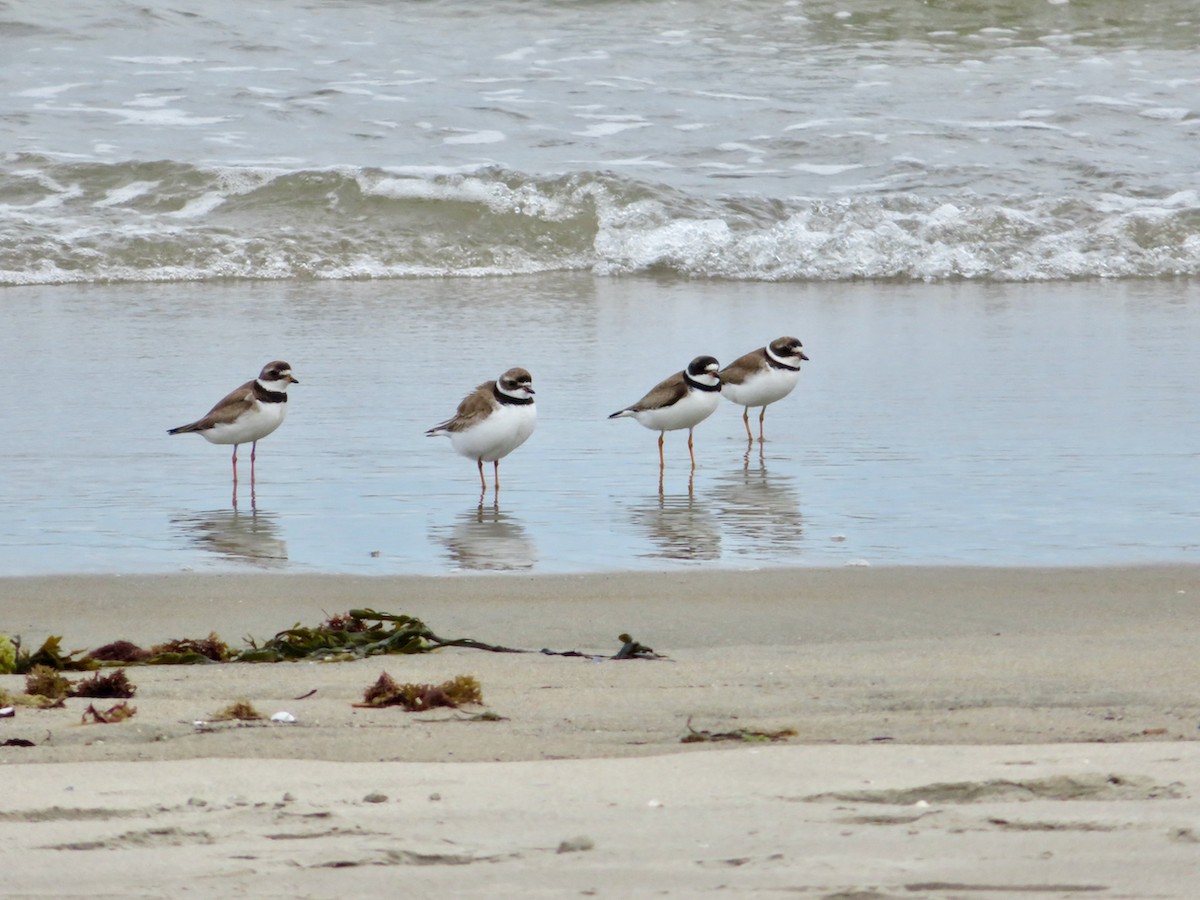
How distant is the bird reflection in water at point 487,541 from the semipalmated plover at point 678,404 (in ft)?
Result: 4.73

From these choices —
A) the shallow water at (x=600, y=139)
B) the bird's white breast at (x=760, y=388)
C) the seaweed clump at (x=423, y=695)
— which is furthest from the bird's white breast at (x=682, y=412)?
the shallow water at (x=600, y=139)

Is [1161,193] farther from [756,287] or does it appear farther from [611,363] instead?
[611,363]

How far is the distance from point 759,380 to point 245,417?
295 cm

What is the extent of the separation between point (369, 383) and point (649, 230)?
6005 mm

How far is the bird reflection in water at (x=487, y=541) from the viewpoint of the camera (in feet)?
20.6

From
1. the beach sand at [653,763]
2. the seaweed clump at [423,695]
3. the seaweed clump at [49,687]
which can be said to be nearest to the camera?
the beach sand at [653,763]

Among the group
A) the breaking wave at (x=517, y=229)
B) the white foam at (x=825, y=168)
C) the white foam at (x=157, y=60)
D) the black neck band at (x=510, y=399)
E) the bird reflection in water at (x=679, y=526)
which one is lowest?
the bird reflection in water at (x=679, y=526)

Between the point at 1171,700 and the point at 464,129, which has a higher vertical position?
the point at 464,129

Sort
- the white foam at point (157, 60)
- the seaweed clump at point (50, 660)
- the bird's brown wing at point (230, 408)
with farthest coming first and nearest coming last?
A: 1. the white foam at point (157, 60)
2. the bird's brown wing at point (230, 408)
3. the seaweed clump at point (50, 660)

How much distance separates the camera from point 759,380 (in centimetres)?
930

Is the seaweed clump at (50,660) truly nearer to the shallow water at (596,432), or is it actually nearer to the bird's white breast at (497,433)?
the shallow water at (596,432)

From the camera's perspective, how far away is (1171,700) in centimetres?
384

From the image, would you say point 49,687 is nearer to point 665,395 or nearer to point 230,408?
point 230,408

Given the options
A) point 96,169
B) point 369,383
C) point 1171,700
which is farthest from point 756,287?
point 1171,700
